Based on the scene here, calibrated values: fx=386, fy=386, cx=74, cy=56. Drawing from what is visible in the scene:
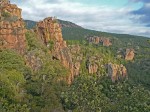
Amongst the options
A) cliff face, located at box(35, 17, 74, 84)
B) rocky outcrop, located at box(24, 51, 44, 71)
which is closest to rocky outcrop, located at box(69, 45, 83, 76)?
cliff face, located at box(35, 17, 74, 84)

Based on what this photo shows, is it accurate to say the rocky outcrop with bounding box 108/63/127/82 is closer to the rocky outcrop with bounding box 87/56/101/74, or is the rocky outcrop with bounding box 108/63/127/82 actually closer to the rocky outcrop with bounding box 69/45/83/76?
the rocky outcrop with bounding box 87/56/101/74

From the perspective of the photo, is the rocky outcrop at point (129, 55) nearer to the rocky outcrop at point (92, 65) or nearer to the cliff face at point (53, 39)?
the rocky outcrop at point (92, 65)

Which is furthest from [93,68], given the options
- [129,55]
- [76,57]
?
[129,55]

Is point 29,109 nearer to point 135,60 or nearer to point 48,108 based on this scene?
point 48,108

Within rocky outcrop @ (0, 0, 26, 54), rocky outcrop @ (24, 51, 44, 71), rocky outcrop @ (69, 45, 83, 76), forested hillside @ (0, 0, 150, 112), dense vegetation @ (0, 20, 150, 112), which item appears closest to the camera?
dense vegetation @ (0, 20, 150, 112)

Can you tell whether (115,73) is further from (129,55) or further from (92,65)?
(129,55)
